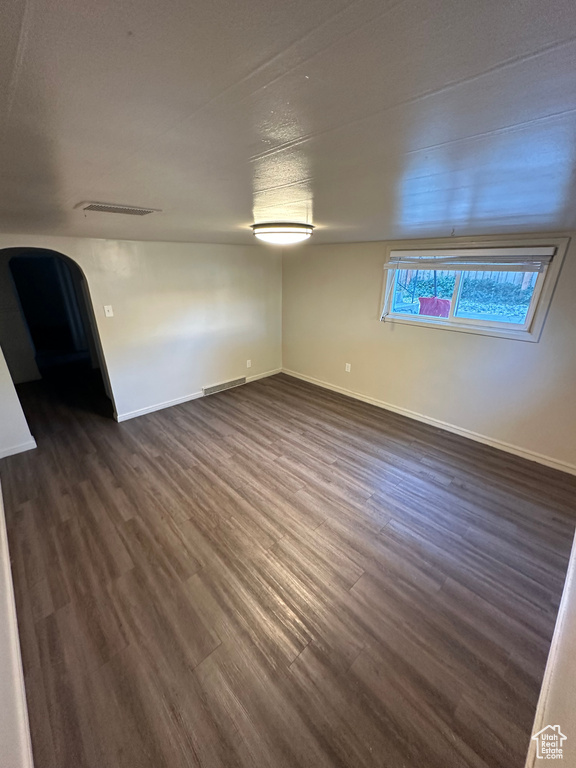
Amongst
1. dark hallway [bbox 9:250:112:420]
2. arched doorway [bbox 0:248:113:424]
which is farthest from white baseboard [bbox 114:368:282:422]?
dark hallway [bbox 9:250:112:420]

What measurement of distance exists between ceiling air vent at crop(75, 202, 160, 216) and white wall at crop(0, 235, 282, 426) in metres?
1.68

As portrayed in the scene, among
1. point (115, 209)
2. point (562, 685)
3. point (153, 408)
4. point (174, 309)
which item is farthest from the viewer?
point (153, 408)

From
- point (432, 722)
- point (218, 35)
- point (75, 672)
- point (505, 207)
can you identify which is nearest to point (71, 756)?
point (75, 672)

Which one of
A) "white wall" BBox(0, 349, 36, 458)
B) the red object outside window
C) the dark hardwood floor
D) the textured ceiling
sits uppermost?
the textured ceiling

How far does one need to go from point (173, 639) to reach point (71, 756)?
459 millimetres

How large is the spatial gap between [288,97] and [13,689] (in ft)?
7.36

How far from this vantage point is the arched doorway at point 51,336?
3895mm

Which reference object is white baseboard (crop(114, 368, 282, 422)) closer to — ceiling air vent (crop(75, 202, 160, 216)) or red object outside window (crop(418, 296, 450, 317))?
ceiling air vent (crop(75, 202, 160, 216))

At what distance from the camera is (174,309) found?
11.9 feet

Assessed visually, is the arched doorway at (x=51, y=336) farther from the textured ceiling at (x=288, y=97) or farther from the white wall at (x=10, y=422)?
the textured ceiling at (x=288, y=97)

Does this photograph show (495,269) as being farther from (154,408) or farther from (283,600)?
(154,408)

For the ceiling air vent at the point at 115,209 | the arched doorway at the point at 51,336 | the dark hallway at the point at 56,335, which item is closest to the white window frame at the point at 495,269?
the ceiling air vent at the point at 115,209

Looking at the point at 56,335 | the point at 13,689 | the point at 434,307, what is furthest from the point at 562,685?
the point at 56,335

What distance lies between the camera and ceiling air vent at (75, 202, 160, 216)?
1.45m
